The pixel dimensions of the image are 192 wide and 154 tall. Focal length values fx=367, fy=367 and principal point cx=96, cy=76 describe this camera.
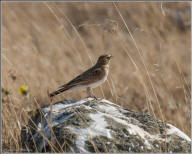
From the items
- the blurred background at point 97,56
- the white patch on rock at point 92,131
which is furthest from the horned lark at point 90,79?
the white patch on rock at point 92,131

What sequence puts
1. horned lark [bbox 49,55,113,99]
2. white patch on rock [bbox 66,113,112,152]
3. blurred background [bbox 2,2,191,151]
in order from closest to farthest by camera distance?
white patch on rock [bbox 66,113,112,152], horned lark [bbox 49,55,113,99], blurred background [bbox 2,2,191,151]

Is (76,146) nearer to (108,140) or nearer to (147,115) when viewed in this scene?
(108,140)

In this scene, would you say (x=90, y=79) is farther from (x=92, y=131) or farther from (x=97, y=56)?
(x=97, y=56)

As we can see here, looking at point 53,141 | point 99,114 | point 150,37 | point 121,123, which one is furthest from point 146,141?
point 150,37

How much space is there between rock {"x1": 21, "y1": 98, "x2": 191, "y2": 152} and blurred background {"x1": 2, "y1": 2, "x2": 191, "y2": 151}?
0.49 metres

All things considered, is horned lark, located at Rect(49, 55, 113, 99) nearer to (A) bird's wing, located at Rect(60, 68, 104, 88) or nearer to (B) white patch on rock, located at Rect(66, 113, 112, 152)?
(A) bird's wing, located at Rect(60, 68, 104, 88)

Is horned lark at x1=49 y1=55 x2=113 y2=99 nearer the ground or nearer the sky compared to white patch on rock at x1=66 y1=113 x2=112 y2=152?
nearer the sky

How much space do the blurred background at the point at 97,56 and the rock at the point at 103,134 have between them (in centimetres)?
49

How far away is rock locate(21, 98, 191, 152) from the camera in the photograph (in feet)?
9.79

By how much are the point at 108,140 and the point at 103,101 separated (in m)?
0.87

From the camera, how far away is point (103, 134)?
306cm

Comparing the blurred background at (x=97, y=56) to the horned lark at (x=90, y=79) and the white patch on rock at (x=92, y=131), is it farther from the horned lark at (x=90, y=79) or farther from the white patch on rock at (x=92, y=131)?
the white patch on rock at (x=92, y=131)

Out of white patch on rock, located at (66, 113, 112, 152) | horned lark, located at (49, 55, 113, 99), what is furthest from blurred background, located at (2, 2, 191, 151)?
white patch on rock, located at (66, 113, 112, 152)

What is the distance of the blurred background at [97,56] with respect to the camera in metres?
4.91
